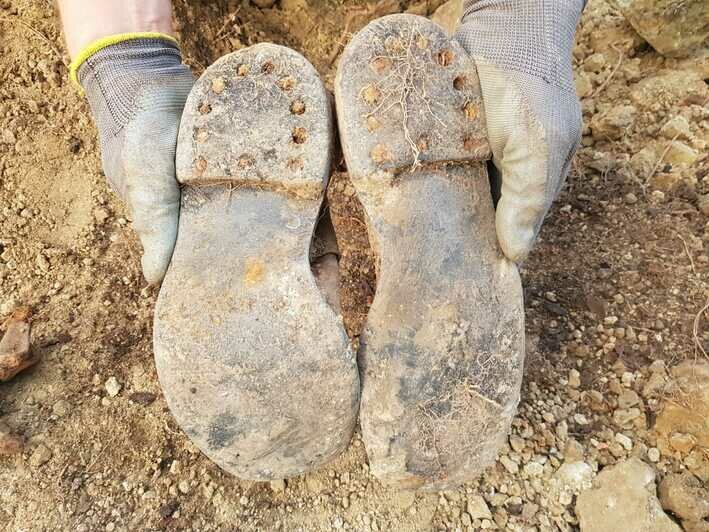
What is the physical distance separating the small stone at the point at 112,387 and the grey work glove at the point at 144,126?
1.30 ft

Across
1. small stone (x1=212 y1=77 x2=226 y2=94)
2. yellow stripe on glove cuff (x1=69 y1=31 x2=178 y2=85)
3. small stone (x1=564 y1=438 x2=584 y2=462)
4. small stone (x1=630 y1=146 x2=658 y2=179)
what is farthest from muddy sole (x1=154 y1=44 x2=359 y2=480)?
small stone (x1=630 y1=146 x2=658 y2=179)

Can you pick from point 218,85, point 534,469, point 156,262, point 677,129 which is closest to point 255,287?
point 156,262

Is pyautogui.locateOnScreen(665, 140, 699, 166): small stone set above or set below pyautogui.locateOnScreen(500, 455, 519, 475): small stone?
above

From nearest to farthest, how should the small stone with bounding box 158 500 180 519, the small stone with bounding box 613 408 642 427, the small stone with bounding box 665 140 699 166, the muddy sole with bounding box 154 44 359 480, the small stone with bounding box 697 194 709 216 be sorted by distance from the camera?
the muddy sole with bounding box 154 44 359 480, the small stone with bounding box 158 500 180 519, the small stone with bounding box 613 408 642 427, the small stone with bounding box 697 194 709 216, the small stone with bounding box 665 140 699 166

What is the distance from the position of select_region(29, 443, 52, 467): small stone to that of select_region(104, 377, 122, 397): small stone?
6.4 inches

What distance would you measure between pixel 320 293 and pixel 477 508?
23.4 inches

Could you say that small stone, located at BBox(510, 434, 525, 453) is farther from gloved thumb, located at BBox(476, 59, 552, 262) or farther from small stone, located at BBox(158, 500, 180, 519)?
small stone, located at BBox(158, 500, 180, 519)

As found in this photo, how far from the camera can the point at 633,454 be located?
1212mm

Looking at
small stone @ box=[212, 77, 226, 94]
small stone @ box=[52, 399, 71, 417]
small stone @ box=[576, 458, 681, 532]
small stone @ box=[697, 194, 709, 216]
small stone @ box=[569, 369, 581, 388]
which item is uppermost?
small stone @ box=[212, 77, 226, 94]

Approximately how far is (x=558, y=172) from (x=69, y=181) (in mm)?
1312

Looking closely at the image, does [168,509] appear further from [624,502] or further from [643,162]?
[643,162]

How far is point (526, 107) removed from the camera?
97cm

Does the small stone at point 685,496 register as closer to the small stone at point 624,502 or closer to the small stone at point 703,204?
the small stone at point 624,502

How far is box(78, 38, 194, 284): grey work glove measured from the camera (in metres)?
0.99
